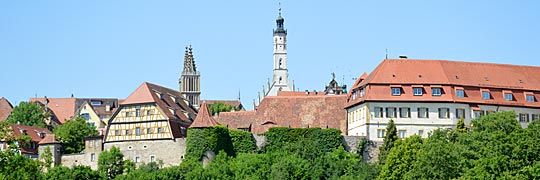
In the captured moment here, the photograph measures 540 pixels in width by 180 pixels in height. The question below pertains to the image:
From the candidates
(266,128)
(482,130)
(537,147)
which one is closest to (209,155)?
(266,128)

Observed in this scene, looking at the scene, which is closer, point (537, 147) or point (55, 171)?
point (537, 147)

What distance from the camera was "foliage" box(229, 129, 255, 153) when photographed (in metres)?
108

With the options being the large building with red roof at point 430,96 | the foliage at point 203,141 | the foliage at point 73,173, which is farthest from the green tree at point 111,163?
the large building with red roof at point 430,96

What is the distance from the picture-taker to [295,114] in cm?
11244

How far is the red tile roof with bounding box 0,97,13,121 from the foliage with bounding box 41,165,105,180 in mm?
31466

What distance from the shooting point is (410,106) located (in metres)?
107

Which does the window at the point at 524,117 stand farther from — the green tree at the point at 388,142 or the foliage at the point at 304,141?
the foliage at the point at 304,141

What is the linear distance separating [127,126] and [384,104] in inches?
826

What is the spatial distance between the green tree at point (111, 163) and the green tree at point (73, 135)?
831cm

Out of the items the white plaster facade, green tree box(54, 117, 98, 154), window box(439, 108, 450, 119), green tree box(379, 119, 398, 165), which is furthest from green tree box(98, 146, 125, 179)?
window box(439, 108, 450, 119)

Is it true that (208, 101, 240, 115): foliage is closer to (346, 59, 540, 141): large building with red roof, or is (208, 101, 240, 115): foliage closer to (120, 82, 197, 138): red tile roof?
(120, 82, 197, 138): red tile roof

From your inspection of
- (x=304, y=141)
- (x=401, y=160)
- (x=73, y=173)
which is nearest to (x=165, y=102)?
(x=73, y=173)

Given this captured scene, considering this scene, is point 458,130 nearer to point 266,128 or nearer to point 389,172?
point 389,172

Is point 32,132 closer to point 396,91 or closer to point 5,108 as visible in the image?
point 5,108
